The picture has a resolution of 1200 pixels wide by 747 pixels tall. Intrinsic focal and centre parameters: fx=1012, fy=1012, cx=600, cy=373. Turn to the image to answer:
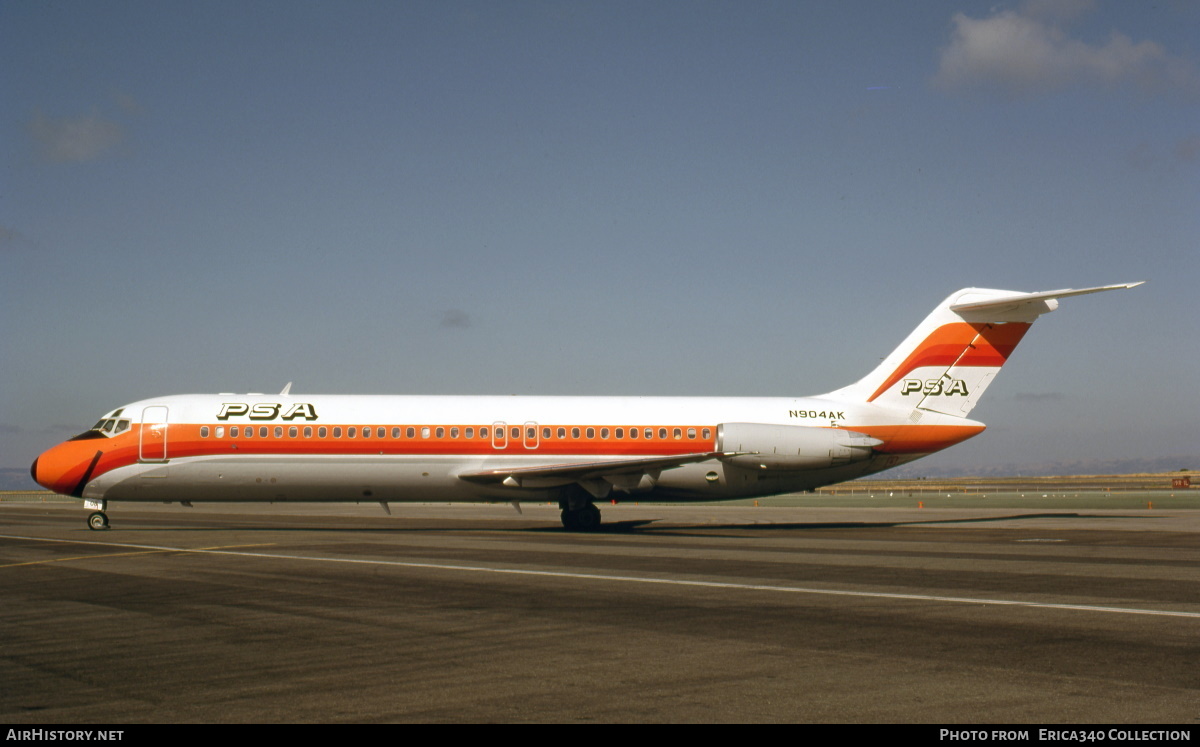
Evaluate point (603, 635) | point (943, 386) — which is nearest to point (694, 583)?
point (603, 635)

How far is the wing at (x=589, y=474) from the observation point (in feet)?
95.9

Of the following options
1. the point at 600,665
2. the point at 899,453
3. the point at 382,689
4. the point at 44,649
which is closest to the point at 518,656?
the point at 600,665

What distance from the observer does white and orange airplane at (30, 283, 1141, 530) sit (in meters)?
29.8

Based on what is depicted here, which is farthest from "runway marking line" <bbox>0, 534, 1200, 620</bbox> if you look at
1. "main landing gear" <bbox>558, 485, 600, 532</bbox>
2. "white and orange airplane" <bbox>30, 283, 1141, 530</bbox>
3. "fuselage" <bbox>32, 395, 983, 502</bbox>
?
"main landing gear" <bbox>558, 485, 600, 532</bbox>

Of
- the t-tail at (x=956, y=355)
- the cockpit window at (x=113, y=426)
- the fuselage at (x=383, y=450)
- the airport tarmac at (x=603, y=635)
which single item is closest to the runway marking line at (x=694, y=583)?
the airport tarmac at (x=603, y=635)

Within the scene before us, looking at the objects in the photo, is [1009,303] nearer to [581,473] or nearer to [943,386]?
[943,386]

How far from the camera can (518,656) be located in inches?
358

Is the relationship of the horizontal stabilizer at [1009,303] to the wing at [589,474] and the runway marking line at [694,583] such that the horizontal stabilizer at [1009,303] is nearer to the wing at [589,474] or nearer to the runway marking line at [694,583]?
the wing at [589,474]

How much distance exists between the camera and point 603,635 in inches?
404

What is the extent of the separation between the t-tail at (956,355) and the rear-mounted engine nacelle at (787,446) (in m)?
2.65

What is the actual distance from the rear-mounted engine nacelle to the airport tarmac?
8649mm

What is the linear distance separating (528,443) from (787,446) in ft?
25.7

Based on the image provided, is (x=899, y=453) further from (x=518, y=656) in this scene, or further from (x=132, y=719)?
(x=132, y=719)

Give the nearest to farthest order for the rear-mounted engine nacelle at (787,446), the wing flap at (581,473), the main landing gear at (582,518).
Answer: the wing flap at (581,473), the rear-mounted engine nacelle at (787,446), the main landing gear at (582,518)
